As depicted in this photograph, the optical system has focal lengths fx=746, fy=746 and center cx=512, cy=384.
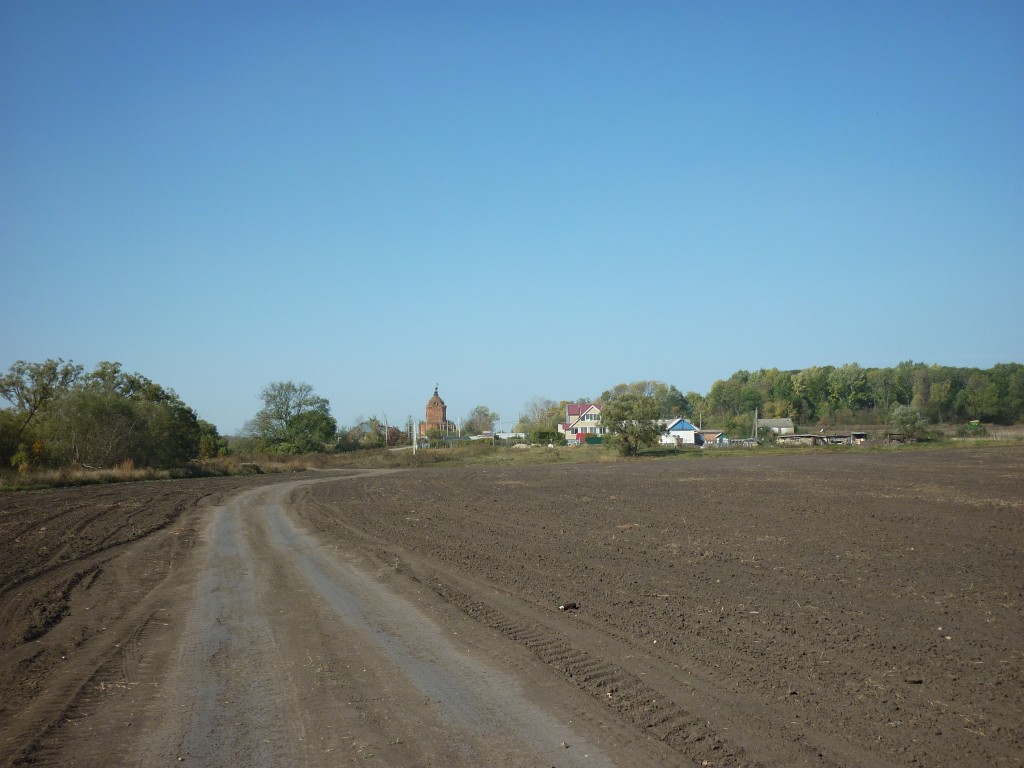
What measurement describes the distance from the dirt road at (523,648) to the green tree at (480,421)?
172 m

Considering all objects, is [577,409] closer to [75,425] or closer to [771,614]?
[75,425]

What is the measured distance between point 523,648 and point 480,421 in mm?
185696

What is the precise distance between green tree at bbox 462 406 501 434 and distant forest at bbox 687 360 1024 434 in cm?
5567

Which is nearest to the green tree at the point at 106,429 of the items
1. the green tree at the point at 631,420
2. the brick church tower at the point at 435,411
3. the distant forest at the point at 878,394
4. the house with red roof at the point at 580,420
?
the green tree at the point at 631,420

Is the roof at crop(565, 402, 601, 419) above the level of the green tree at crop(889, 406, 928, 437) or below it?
above

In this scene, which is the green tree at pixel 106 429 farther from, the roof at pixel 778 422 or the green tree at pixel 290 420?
the roof at pixel 778 422

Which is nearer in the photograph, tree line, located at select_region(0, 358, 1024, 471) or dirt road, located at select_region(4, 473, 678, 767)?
dirt road, located at select_region(4, 473, 678, 767)

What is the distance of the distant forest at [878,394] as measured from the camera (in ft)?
463

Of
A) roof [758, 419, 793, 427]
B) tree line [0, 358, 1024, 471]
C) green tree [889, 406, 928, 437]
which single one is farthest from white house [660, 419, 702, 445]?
roof [758, 419, 793, 427]

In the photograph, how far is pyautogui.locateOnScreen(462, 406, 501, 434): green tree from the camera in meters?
191

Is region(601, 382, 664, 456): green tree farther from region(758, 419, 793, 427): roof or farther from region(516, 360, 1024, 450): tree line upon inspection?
region(758, 419, 793, 427): roof

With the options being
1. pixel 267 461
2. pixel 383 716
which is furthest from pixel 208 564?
pixel 267 461

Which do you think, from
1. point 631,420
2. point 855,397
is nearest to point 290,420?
point 631,420

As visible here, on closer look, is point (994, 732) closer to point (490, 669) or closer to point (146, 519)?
point (490, 669)
